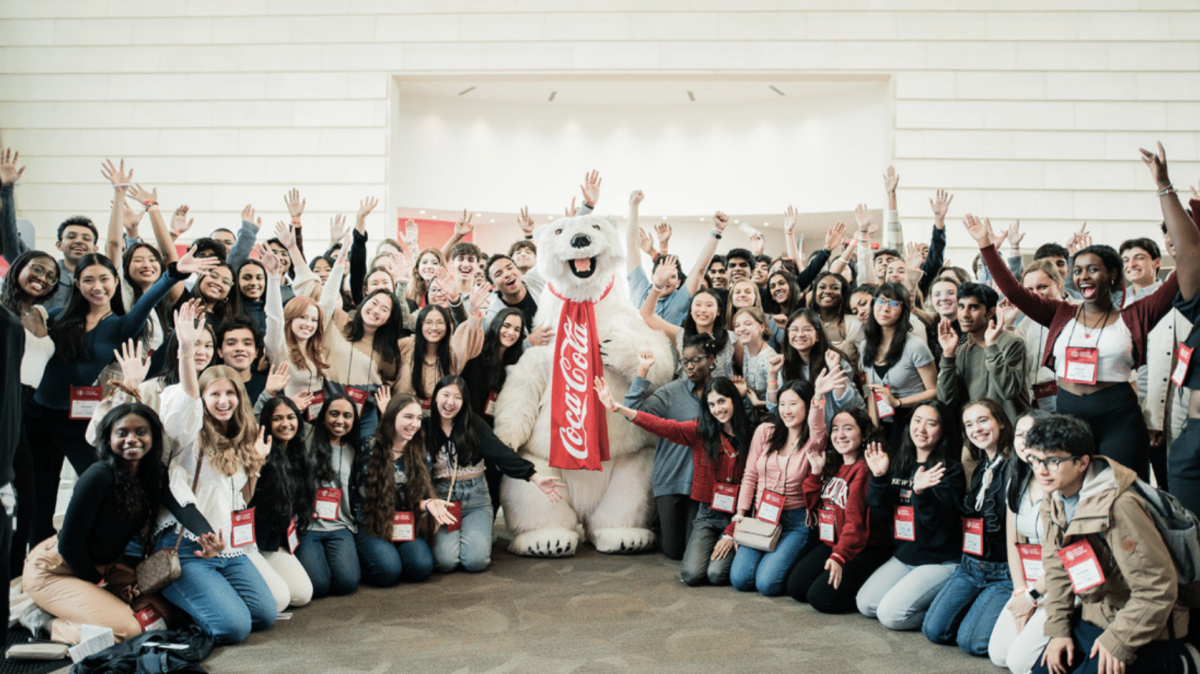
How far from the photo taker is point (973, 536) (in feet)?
9.75

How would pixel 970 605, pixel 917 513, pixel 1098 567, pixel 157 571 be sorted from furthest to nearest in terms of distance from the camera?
1. pixel 917 513
2. pixel 970 605
3. pixel 157 571
4. pixel 1098 567

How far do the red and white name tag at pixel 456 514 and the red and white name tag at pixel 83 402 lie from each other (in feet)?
4.83

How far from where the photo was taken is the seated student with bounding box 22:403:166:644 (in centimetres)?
271

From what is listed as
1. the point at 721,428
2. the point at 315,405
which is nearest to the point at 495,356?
the point at 315,405

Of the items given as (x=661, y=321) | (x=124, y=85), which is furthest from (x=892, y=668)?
(x=124, y=85)

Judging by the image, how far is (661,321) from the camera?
4.29 meters

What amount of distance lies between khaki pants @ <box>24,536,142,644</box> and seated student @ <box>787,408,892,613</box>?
2376 millimetres

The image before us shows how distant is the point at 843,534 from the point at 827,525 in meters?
0.10

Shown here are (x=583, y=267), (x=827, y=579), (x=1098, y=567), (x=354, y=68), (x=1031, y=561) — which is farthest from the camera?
(x=354, y=68)

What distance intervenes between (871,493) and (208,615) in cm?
235

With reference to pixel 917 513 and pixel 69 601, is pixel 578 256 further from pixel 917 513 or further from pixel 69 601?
pixel 69 601

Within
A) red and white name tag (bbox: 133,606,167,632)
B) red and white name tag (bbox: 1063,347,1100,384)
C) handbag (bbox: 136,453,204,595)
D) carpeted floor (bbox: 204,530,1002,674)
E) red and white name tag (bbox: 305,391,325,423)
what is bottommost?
carpeted floor (bbox: 204,530,1002,674)

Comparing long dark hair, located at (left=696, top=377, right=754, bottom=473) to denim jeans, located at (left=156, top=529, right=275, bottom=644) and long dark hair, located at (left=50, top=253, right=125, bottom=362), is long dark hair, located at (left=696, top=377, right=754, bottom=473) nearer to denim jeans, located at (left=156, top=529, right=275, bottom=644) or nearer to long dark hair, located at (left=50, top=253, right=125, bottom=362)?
denim jeans, located at (left=156, top=529, right=275, bottom=644)

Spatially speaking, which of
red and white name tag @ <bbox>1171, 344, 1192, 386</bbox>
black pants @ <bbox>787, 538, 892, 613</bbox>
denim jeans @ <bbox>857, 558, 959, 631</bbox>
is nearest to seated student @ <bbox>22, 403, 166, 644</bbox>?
black pants @ <bbox>787, 538, 892, 613</bbox>
